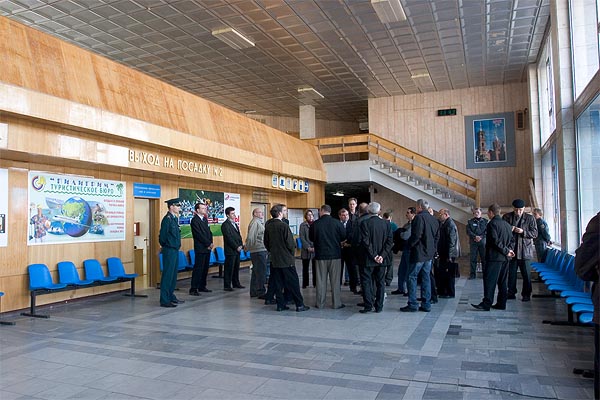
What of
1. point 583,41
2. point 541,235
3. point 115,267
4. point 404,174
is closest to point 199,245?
point 115,267

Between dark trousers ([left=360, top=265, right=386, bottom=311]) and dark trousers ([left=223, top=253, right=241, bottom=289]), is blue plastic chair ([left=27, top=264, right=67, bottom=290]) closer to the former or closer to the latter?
dark trousers ([left=223, top=253, right=241, bottom=289])

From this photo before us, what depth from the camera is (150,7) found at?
9.73 metres

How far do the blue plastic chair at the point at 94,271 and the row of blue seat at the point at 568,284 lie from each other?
6394mm

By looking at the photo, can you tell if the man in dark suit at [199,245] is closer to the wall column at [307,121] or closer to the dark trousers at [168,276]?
the dark trousers at [168,276]

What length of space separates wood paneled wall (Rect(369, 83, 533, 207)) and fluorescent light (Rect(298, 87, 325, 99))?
2255 mm

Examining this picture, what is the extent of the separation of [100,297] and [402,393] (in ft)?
19.9

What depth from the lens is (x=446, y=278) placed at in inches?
289

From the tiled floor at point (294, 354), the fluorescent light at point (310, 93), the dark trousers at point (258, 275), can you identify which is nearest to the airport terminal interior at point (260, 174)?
the tiled floor at point (294, 354)

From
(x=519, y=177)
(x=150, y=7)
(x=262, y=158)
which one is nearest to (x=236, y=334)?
(x=262, y=158)

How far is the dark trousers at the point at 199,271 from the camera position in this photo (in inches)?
315

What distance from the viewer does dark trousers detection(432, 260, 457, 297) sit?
7.30 metres

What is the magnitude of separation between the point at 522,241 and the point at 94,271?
6.79 m

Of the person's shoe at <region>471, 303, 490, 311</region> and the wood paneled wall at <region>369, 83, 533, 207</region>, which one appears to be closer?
the person's shoe at <region>471, 303, 490, 311</region>

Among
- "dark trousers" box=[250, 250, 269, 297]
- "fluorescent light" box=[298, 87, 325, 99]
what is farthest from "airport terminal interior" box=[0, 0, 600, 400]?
"dark trousers" box=[250, 250, 269, 297]
